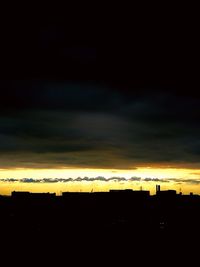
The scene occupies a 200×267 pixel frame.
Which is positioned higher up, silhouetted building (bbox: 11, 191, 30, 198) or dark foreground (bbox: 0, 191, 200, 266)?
silhouetted building (bbox: 11, 191, 30, 198)

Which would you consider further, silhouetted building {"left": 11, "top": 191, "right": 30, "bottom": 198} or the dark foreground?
silhouetted building {"left": 11, "top": 191, "right": 30, "bottom": 198}

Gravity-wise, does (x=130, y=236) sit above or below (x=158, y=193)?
below

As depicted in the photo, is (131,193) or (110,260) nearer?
(110,260)

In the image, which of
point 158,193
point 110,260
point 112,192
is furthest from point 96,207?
point 110,260

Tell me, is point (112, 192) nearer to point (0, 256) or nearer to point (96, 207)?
point (96, 207)

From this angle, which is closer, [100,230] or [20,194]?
[100,230]

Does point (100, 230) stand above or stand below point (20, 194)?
below

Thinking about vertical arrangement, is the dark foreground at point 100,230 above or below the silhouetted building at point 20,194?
below

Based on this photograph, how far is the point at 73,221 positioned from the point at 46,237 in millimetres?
18316

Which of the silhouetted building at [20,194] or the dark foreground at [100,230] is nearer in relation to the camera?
the dark foreground at [100,230]

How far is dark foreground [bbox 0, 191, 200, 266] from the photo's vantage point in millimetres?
45469

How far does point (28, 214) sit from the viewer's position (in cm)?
7994

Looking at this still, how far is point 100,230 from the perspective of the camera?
59.9 meters

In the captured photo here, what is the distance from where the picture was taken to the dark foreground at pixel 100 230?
45.5 m
